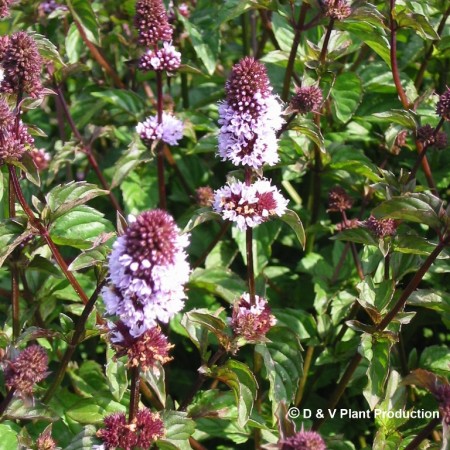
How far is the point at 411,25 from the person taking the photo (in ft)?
8.30

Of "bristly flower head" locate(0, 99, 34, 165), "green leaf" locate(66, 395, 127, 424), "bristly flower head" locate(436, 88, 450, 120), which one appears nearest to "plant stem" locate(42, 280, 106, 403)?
"green leaf" locate(66, 395, 127, 424)

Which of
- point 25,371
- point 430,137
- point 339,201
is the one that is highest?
point 430,137

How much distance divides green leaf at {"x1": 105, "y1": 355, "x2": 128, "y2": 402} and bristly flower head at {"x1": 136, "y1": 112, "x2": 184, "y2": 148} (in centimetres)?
88

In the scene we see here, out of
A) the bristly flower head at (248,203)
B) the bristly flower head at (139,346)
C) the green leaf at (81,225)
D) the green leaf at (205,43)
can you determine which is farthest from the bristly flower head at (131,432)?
the green leaf at (205,43)

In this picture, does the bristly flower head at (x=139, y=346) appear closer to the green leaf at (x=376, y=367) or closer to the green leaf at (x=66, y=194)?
the green leaf at (x=66, y=194)

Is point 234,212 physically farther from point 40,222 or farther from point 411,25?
point 411,25

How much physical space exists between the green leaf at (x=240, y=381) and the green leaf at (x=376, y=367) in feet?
1.19

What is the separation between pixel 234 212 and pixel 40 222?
0.60m

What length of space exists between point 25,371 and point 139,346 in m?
0.50

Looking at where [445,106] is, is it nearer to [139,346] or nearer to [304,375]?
[304,375]

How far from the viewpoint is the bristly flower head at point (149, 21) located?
8.17 ft

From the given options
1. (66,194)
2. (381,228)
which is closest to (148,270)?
(66,194)

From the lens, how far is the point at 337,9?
2408 millimetres

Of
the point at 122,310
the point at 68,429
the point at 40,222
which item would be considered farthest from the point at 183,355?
the point at 122,310
